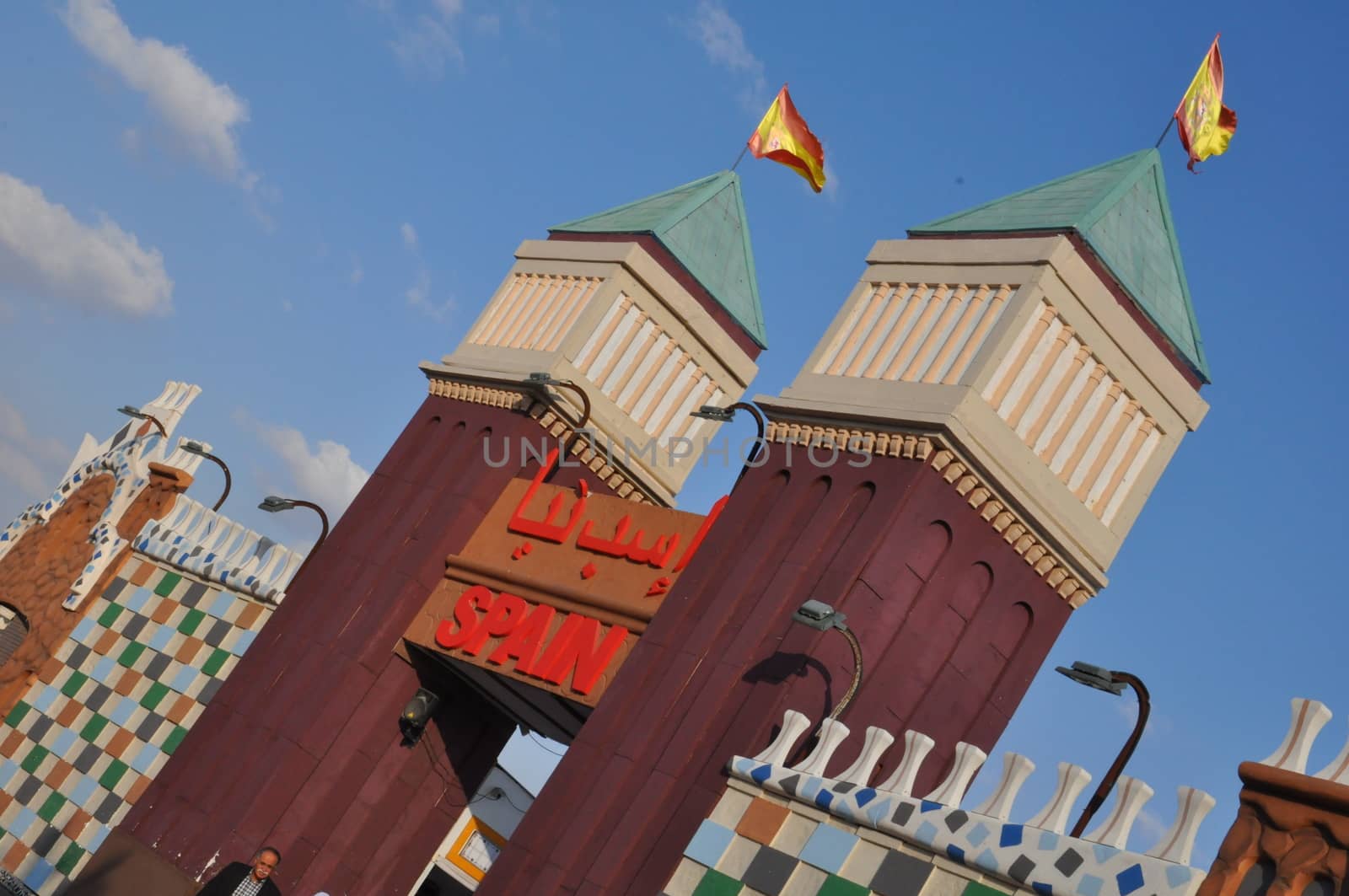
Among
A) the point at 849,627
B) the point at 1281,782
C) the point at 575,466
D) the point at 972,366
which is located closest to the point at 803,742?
the point at 849,627

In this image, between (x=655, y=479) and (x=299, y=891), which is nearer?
(x=299, y=891)

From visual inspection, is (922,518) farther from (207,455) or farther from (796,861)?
(207,455)

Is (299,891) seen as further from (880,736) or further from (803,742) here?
(880,736)

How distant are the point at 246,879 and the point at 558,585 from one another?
274 inches

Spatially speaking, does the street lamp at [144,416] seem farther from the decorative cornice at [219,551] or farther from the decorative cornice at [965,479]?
the decorative cornice at [965,479]

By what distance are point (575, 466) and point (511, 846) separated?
7185 millimetres

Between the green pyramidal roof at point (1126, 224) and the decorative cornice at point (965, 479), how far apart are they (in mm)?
3196

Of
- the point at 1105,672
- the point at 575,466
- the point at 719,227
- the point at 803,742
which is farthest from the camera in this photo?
the point at 719,227

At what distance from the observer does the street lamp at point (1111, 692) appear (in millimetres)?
14625

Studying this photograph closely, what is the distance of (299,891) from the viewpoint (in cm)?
2184

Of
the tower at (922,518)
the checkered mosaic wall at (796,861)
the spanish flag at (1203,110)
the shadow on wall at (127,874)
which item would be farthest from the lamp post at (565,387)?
the spanish flag at (1203,110)

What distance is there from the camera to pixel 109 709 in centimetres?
2641

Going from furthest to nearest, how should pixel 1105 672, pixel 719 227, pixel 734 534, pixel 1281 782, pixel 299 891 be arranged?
pixel 719 227
pixel 299 891
pixel 734 534
pixel 1105 672
pixel 1281 782

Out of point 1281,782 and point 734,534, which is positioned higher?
point 734,534
